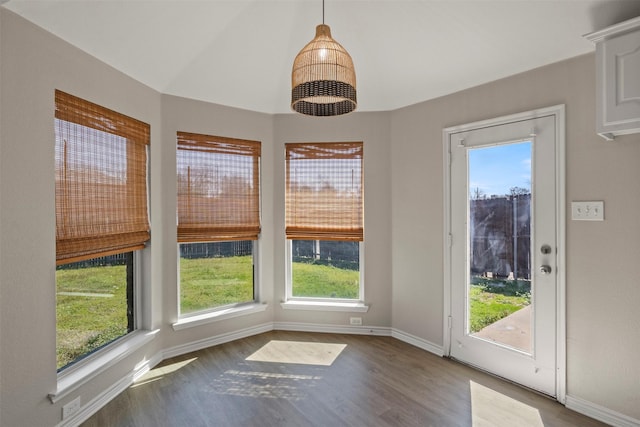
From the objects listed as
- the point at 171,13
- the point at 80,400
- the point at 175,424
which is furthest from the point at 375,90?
the point at 80,400

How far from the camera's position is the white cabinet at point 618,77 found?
6.16 ft

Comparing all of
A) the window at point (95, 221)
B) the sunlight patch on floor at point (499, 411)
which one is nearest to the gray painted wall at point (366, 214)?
the window at point (95, 221)

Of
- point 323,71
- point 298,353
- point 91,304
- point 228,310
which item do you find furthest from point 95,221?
point 298,353

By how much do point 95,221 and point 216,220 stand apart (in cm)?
114

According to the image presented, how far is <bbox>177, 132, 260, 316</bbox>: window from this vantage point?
3.27 m

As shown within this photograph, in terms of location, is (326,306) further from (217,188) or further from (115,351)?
(115,351)

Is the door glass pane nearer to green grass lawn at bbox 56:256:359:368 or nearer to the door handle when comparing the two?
the door handle

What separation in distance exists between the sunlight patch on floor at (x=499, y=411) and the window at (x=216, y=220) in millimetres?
2322

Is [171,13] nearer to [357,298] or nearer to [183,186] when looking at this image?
[183,186]

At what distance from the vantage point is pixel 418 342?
337 cm

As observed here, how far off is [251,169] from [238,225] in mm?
604

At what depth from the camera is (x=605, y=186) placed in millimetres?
2217

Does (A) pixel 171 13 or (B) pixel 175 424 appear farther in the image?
(A) pixel 171 13

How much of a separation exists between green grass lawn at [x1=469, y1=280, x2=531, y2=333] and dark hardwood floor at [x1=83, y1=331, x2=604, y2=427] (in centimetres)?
44
